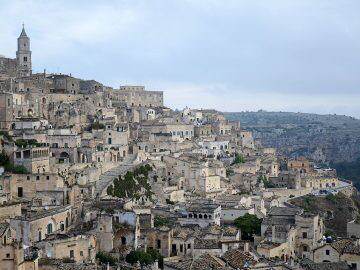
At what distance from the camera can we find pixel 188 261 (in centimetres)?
3691

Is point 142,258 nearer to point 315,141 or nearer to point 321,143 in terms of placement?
point 321,143

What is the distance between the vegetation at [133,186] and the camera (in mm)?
53250

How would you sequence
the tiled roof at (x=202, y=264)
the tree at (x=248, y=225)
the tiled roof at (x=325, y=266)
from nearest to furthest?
the tiled roof at (x=202, y=264)
the tiled roof at (x=325, y=266)
the tree at (x=248, y=225)

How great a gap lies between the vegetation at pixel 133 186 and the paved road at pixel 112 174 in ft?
1.45

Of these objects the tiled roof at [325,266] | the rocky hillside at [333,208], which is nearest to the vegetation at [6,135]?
the tiled roof at [325,266]

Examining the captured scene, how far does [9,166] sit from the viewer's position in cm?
4862

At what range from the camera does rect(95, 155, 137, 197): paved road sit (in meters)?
51.7

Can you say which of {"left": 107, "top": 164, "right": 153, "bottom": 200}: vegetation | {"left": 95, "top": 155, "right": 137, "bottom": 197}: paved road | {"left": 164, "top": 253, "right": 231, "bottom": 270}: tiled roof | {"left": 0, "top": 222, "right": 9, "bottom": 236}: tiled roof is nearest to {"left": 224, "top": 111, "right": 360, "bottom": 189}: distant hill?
{"left": 95, "top": 155, "right": 137, "bottom": 197}: paved road

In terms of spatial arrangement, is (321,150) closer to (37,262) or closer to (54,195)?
(54,195)

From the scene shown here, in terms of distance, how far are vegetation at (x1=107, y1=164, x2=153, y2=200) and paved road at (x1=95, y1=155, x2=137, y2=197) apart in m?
Answer: 0.44

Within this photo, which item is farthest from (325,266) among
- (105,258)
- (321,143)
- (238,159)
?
(321,143)

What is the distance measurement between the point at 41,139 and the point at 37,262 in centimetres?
2376

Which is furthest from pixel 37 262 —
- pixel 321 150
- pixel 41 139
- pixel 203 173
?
pixel 321 150

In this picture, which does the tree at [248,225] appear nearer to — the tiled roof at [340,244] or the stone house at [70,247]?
A: the tiled roof at [340,244]
